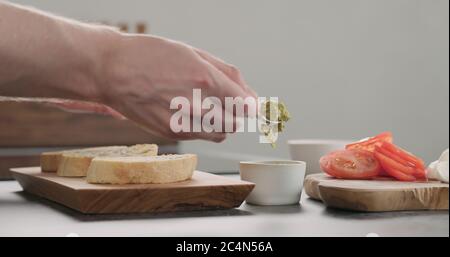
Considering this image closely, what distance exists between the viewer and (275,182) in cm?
112

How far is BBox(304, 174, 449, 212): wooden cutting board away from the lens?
39.8 inches

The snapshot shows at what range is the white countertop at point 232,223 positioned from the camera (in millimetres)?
837

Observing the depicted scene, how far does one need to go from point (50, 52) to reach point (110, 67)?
0.08 metres

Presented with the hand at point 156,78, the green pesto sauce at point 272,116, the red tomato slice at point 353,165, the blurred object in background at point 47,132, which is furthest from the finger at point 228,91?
the blurred object in background at point 47,132

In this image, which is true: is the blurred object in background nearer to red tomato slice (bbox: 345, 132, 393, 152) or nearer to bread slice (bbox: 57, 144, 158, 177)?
bread slice (bbox: 57, 144, 158, 177)

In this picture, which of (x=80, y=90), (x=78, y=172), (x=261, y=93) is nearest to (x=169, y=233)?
(x=80, y=90)

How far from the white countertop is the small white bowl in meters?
0.03

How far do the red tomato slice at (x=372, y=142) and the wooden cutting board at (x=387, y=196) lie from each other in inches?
6.9

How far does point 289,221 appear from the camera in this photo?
36.9 inches

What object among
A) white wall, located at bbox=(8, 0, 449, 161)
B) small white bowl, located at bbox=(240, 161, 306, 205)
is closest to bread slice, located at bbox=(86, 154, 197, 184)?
small white bowl, located at bbox=(240, 161, 306, 205)

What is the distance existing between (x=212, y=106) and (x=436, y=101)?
364 cm

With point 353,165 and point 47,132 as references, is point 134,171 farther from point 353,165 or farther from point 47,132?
point 47,132

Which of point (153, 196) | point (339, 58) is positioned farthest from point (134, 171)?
point (339, 58)

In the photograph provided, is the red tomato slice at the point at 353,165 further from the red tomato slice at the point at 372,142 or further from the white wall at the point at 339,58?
the white wall at the point at 339,58
